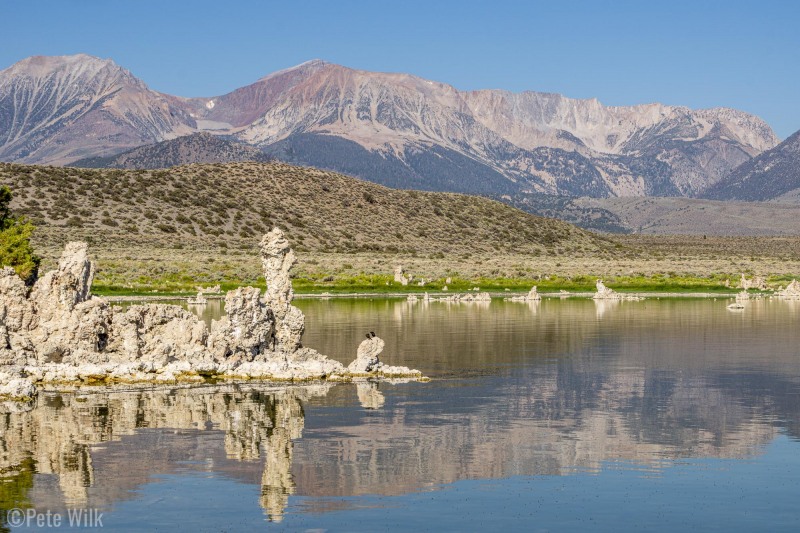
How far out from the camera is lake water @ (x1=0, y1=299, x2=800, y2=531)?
19953mm

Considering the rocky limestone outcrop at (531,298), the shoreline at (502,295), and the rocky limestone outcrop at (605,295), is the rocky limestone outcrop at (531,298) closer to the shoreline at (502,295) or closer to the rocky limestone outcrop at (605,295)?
the shoreline at (502,295)

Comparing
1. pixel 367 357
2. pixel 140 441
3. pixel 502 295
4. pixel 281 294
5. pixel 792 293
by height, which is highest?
pixel 502 295

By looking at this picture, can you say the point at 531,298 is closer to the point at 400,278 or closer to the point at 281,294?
the point at 400,278

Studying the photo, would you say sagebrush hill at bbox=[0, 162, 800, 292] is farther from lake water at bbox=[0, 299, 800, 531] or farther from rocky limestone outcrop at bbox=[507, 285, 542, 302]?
lake water at bbox=[0, 299, 800, 531]

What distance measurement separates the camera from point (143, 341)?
34906 mm

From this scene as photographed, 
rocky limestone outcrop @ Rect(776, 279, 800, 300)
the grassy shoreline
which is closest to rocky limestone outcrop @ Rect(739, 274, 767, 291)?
the grassy shoreline

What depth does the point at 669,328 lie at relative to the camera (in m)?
52.8

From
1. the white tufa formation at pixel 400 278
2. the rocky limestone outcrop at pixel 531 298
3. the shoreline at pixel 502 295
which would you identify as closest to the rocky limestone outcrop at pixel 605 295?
the shoreline at pixel 502 295

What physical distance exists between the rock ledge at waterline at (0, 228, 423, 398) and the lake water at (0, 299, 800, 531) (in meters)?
1.21

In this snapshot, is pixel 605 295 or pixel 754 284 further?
pixel 754 284

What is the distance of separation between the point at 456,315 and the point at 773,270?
68.0 meters

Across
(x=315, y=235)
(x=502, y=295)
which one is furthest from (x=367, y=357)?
(x=315, y=235)

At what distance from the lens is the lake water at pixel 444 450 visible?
20.0 meters

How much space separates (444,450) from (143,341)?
13229 millimetres
